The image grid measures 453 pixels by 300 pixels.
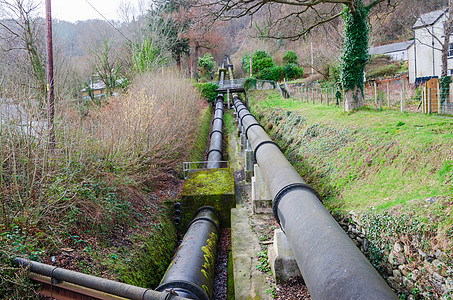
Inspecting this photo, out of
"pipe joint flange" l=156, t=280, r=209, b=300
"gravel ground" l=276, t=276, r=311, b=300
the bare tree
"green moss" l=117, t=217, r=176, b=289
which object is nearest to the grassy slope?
"gravel ground" l=276, t=276, r=311, b=300

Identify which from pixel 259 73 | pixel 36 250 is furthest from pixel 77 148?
pixel 259 73

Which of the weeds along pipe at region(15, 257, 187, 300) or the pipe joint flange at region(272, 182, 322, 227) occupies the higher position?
the pipe joint flange at region(272, 182, 322, 227)

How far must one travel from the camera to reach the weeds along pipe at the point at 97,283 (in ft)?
10.9

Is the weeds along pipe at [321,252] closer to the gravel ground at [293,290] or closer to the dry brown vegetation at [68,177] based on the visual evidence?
the gravel ground at [293,290]

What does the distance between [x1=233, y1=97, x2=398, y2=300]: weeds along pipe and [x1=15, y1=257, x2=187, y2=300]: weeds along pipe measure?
1572 mm

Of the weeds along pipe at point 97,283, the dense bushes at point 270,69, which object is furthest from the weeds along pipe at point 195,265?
the dense bushes at point 270,69

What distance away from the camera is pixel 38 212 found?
16.4 ft

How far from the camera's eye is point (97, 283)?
3.50m

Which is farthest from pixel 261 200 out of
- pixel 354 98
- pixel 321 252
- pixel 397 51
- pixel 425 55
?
pixel 397 51

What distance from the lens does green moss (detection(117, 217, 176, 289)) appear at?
560 cm

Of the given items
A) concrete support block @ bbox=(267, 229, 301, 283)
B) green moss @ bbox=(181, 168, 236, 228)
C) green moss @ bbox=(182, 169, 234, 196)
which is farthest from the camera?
green moss @ bbox=(182, 169, 234, 196)

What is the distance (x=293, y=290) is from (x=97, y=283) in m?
3.27

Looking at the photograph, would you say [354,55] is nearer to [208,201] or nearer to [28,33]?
[208,201]

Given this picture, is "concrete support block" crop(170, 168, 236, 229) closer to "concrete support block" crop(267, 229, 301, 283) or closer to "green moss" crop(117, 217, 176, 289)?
"green moss" crop(117, 217, 176, 289)
